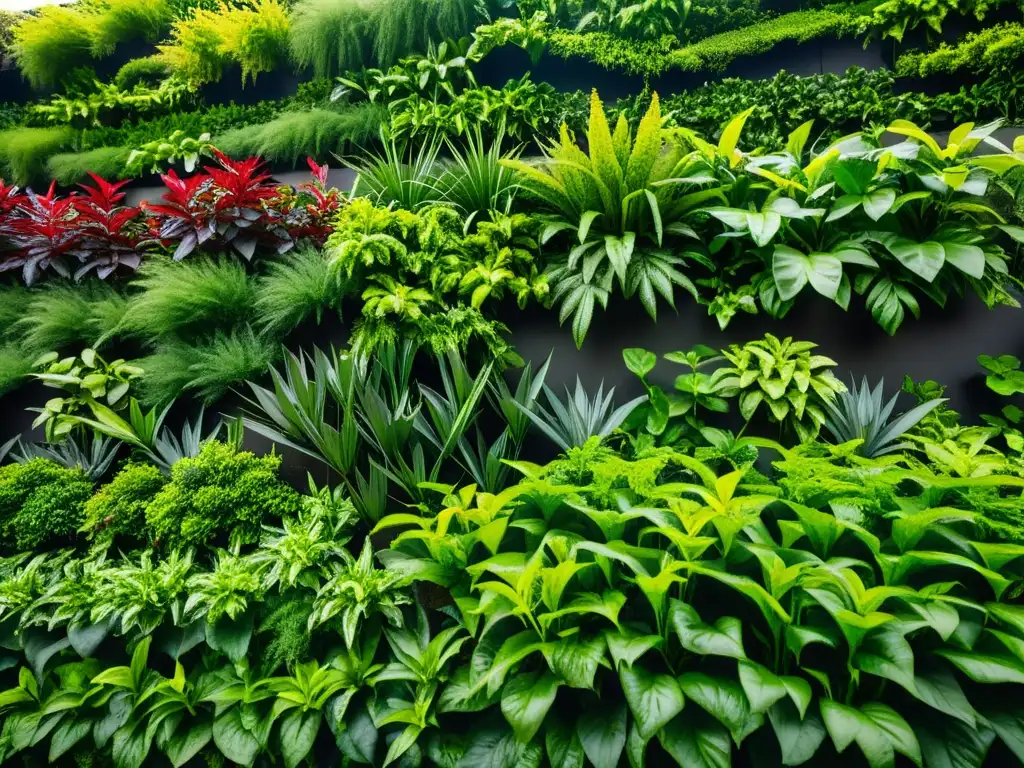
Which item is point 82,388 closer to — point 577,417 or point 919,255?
point 577,417

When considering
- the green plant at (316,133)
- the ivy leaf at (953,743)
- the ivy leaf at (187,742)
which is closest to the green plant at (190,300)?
the green plant at (316,133)

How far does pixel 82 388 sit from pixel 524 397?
2080 millimetres

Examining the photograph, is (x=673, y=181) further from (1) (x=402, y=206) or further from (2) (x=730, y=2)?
(2) (x=730, y=2)

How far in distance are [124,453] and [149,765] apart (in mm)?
1471

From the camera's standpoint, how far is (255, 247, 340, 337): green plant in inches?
104

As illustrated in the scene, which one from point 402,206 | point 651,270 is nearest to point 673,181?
point 651,270

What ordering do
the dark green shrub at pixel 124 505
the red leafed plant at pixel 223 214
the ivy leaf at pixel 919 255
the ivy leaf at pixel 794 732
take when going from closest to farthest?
the ivy leaf at pixel 794 732
the dark green shrub at pixel 124 505
the ivy leaf at pixel 919 255
the red leafed plant at pixel 223 214

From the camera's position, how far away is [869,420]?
2.42 meters

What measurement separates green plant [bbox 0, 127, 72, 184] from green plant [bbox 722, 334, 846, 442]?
181 inches

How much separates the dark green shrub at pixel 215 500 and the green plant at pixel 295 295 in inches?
28.8

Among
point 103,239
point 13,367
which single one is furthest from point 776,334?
point 13,367

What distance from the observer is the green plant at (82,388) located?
265 cm

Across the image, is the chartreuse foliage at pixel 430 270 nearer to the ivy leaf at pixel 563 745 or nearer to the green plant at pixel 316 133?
the green plant at pixel 316 133

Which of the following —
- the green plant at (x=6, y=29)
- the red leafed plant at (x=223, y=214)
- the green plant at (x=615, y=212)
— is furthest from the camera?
the green plant at (x=6, y=29)
